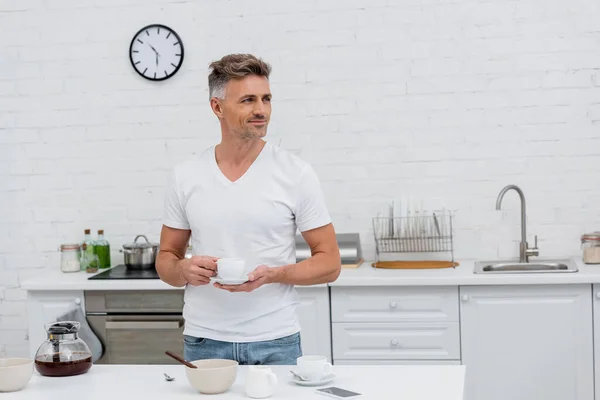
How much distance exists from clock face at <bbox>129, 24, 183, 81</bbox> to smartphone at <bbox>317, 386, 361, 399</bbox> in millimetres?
2768

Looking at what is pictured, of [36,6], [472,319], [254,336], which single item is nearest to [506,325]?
[472,319]

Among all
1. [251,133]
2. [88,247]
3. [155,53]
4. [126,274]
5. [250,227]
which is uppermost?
[155,53]

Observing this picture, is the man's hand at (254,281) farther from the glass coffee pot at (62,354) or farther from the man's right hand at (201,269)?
the glass coffee pot at (62,354)

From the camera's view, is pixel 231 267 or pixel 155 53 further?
pixel 155 53

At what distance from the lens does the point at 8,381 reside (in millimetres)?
2312

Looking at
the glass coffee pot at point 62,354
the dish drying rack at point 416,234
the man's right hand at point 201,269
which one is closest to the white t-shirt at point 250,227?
the man's right hand at point 201,269

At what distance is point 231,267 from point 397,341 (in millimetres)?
1721

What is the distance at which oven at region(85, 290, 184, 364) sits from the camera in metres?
4.12

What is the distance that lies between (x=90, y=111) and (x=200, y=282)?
2.44m

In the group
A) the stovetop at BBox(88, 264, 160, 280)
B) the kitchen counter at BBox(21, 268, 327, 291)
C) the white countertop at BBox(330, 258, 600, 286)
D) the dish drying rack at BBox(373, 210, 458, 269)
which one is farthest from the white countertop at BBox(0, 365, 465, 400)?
the dish drying rack at BBox(373, 210, 458, 269)

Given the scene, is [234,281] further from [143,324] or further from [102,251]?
[102,251]

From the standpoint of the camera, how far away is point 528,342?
3.86 m

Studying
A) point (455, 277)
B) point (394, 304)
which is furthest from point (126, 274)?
point (455, 277)

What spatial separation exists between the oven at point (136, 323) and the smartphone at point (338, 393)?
196 cm
